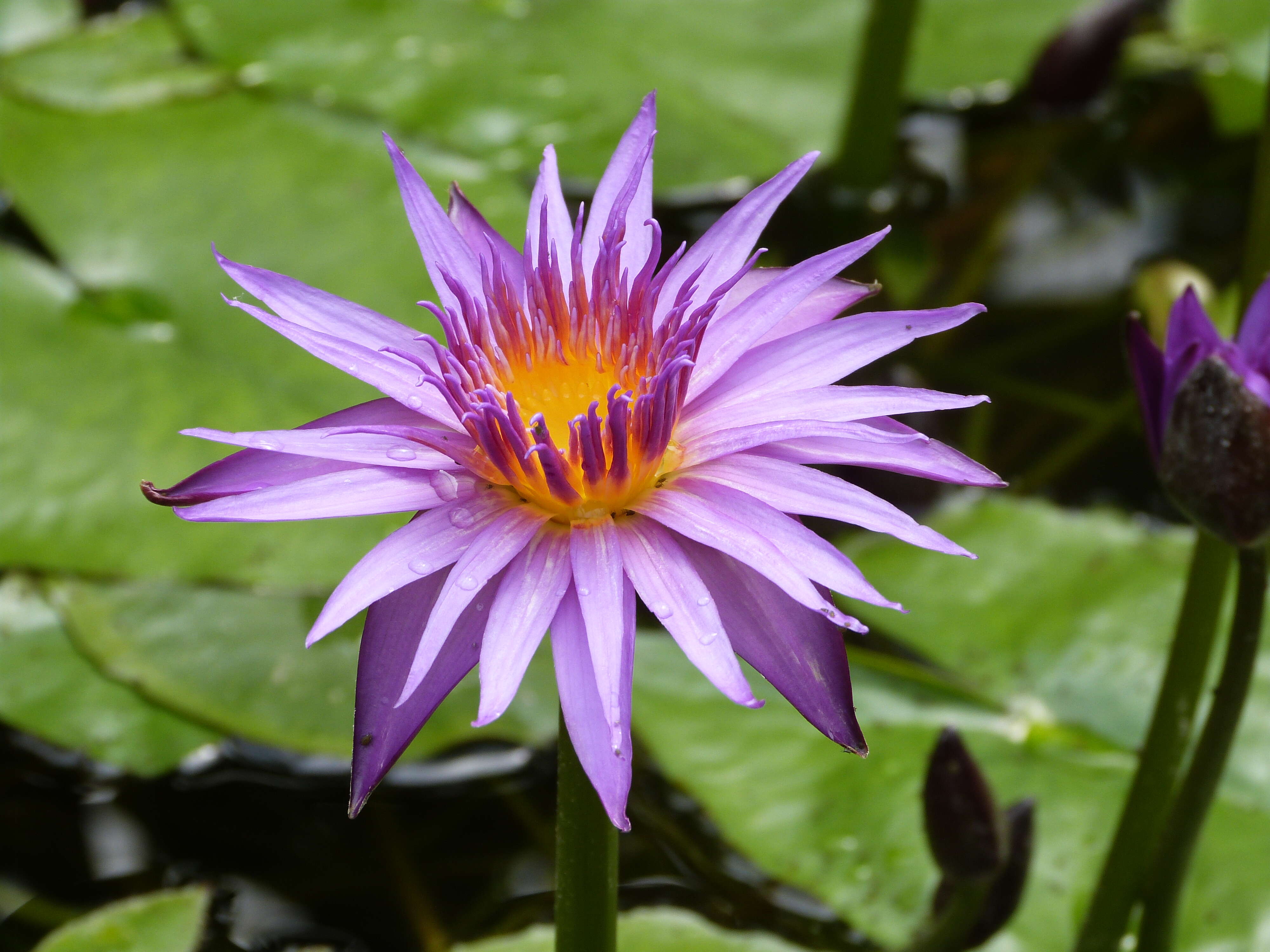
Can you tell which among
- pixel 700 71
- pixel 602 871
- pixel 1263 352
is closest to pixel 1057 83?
pixel 700 71

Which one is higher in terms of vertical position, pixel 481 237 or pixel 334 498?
pixel 481 237

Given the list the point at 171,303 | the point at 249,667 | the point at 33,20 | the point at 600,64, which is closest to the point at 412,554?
the point at 249,667

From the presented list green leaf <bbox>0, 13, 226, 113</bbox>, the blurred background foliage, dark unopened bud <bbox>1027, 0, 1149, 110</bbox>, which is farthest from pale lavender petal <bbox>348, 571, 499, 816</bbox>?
dark unopened bud <bbox>1027, 0, 1149, 110</bbox>

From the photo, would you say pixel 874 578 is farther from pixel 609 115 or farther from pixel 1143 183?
pixel 1143 183

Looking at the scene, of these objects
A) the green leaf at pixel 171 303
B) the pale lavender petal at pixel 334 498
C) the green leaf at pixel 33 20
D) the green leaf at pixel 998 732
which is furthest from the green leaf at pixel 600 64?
the pale lavender petal at pixel 334 498

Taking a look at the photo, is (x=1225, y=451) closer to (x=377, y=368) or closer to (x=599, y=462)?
(x=599, y=462)

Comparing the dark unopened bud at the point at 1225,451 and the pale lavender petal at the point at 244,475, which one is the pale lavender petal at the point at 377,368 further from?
the dark unopened bud at the point at 1225,451

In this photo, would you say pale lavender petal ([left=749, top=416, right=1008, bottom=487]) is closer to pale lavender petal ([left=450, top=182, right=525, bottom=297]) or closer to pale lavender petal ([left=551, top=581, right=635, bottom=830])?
pale lavender petal ([left=551, top=581, right=635, bottom=830])
